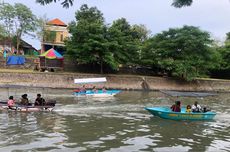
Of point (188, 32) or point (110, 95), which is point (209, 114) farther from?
point (188, 32)

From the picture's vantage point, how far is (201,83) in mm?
57438

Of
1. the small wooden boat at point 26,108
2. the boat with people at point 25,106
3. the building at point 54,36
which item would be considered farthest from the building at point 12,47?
the small wooden boat at point 26,108

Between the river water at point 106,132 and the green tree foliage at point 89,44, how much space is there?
87.9 ft

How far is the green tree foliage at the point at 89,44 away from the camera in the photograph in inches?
2041

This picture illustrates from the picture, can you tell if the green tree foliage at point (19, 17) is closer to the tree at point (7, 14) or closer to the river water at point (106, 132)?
the tree at point (7, 14)

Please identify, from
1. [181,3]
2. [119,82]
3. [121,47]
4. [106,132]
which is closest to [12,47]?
[121,47]

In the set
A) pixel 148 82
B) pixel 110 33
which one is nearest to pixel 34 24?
pixel 110 33

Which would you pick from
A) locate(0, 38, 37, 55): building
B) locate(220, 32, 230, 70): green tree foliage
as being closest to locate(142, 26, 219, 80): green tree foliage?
locate(220, 32, 230, 70): green tree foliage

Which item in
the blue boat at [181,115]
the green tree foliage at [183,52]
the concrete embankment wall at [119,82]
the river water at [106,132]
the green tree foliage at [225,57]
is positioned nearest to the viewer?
the river water at [106,132]

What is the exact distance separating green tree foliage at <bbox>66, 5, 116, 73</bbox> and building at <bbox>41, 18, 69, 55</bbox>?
1438 centimetres

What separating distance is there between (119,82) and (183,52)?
13.5m

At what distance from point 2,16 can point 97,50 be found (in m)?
21.7

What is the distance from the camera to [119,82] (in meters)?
51.9

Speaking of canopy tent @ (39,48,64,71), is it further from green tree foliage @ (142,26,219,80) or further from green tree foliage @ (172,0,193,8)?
green tree foliage @ (172,0,193,8)
